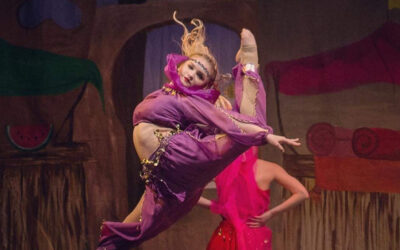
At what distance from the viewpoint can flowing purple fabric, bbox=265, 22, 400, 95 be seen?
382 centimetres

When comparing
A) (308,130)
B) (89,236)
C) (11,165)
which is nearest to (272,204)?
(308,130)

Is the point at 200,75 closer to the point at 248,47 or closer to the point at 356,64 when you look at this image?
the point at 248,47

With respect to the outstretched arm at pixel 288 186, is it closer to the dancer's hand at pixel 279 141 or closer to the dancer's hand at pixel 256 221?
the dancer's hand at pixel 256 221

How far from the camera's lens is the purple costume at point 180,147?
2477mm

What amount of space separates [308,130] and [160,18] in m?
1.34

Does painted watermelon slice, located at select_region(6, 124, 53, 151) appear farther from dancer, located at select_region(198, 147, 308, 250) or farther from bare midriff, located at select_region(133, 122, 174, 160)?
bare midriff, located at select_region(133, 122, 174, 160)

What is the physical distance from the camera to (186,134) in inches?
101

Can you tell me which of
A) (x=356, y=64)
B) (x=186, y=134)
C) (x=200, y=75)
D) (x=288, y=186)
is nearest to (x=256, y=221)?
(x=288, y=186)

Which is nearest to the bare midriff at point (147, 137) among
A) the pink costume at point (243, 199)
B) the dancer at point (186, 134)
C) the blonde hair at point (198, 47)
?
the dancer at point (186, 134)

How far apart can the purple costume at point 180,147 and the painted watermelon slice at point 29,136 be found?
5.31 ft

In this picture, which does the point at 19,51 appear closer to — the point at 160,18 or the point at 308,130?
the point at 160,18

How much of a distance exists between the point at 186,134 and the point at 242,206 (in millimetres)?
860

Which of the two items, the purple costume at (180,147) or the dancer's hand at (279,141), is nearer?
the dancer's hand at (279,141)

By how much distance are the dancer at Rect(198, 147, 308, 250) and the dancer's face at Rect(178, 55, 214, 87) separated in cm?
75
